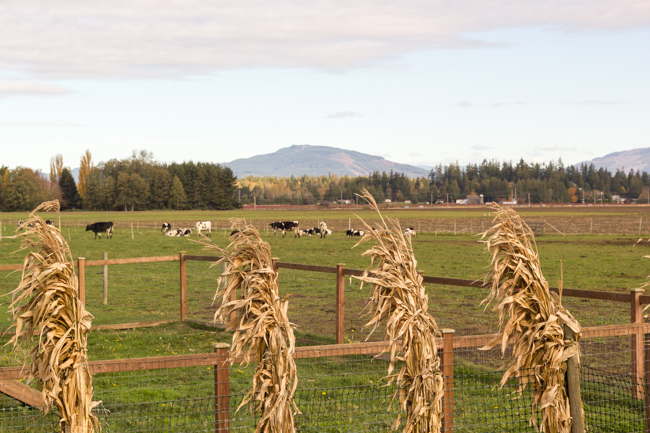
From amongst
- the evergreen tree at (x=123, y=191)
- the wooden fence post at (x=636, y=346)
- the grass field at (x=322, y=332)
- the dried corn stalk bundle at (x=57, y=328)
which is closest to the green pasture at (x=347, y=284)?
the grass field at (x=322, y=332)

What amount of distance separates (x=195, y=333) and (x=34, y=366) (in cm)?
841

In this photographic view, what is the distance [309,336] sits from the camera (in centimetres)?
1084

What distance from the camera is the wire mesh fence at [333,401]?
4789 millimetres

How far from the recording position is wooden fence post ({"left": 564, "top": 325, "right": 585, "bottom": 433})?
146 inches

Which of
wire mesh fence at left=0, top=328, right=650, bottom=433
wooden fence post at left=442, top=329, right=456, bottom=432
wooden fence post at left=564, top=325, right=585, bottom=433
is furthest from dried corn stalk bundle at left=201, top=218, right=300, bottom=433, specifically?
wooden fence post at left=564, top=325, right=585, bottom=433

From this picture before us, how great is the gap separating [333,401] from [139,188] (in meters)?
123

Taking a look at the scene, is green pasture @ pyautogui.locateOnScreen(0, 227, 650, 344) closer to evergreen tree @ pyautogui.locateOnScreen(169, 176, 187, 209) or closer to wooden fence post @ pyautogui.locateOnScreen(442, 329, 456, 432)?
wooden fence post @ pyautogui.locateOnScreen(442, 329, 456, 432)

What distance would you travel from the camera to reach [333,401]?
718 centimetres

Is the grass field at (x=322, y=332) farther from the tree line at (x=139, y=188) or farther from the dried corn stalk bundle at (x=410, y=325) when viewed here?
the tree line at (x=139, y=188)

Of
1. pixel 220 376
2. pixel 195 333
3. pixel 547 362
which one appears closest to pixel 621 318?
pixel 195 333

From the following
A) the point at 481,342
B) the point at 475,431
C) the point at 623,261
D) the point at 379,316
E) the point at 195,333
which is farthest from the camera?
the point at 623,261

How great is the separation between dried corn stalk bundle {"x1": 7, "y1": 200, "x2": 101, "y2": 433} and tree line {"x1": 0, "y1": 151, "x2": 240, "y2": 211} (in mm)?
118993

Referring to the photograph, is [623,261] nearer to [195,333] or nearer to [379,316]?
[195,333]

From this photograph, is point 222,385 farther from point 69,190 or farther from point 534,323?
point 69,190
